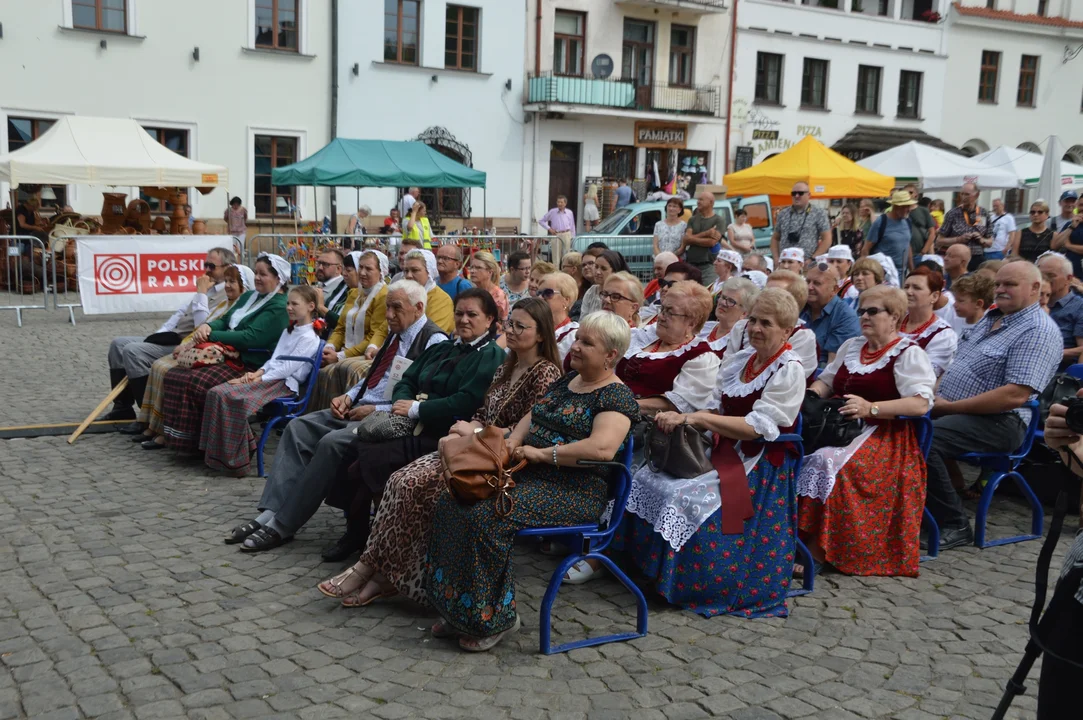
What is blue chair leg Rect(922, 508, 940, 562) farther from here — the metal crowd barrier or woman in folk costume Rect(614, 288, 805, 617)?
the metal crowd barrier

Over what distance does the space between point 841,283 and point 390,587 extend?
18.0 ft

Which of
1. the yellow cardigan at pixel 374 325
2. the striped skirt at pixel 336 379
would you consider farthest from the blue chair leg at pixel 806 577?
the yellow cardigan at pixel 374 325

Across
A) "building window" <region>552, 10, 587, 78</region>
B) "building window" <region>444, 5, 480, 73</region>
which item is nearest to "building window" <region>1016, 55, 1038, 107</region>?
"building window" <region>552, 10, 587, 78</region>

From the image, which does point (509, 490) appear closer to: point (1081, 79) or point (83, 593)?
point (83, 593)

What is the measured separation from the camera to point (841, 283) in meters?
8.98

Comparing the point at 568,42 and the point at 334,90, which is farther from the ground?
the point at 568,42

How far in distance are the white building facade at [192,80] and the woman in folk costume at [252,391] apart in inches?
677

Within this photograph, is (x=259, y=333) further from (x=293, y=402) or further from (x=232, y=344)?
(x=293, y=402)

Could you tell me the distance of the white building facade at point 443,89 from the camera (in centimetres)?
2700

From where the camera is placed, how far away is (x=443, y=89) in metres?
28.4

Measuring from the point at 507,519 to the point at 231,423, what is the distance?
3.43 metres

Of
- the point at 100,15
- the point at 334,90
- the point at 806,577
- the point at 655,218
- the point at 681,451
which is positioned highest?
the point at 100,15

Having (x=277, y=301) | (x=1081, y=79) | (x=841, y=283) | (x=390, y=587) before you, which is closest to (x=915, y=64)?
(x=1081, y=79)

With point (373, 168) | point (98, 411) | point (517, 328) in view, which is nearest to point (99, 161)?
point (373, 168)
